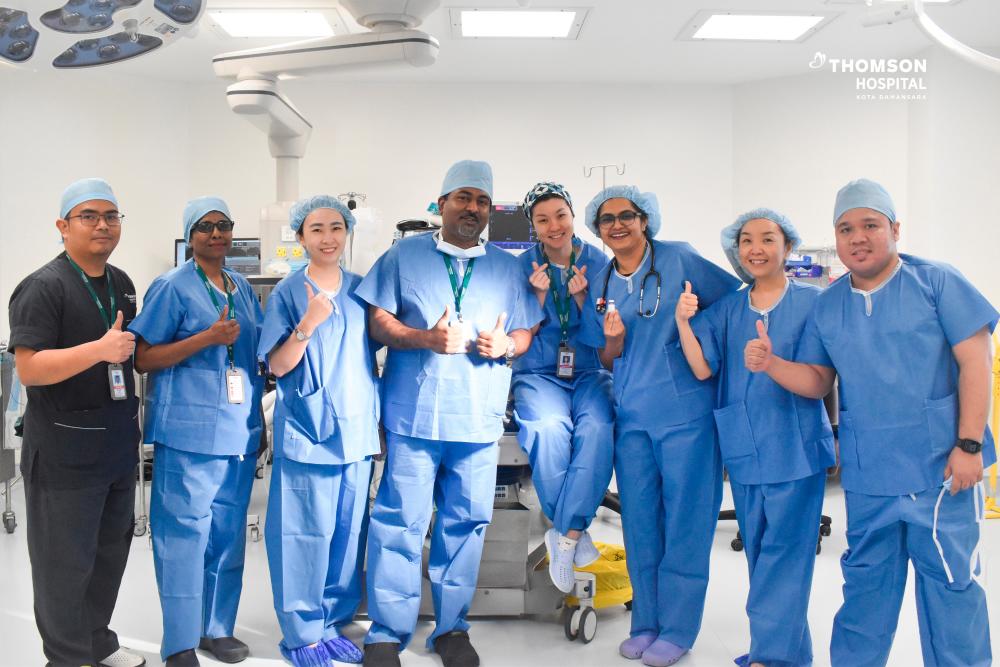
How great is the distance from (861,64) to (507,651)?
507cm

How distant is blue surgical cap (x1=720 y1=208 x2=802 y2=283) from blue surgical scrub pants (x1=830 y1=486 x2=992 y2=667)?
725 mm

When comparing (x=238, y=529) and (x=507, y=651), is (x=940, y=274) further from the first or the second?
(x=238, y=529)

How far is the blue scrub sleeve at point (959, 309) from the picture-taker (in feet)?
6.05

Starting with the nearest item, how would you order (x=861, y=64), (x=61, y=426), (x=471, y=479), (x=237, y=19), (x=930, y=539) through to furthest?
(x=930, y=539) → (x=61, y=426) → (x=471, y=479) → (x=237, y=19) → (x=861, y=64)

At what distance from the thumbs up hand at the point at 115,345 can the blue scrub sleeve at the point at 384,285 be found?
64cm

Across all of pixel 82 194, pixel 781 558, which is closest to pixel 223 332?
pixel 82 194

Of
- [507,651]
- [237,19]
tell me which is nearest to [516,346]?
[507,651]

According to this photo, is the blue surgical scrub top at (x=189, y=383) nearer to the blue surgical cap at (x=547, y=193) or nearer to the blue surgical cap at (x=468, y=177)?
the blue surgical cap at (x=468, y=177)

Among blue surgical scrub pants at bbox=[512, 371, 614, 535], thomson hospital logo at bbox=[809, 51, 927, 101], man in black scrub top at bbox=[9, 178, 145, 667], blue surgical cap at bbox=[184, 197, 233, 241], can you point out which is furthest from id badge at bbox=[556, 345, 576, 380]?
thomson hospital logo at bbox=[809, 51, 927, 101]

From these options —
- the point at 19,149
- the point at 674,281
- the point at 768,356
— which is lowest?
the point at 768,356

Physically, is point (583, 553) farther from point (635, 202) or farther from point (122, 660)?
point (122, 660)

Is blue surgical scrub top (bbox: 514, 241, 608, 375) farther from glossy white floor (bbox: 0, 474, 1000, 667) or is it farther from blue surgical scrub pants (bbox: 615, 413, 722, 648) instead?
glossy white floor (bbox: 0, 474, 1000, 667)

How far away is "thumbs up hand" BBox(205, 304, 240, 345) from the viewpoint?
2158 millimetres

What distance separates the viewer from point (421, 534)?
2348 millimetres
